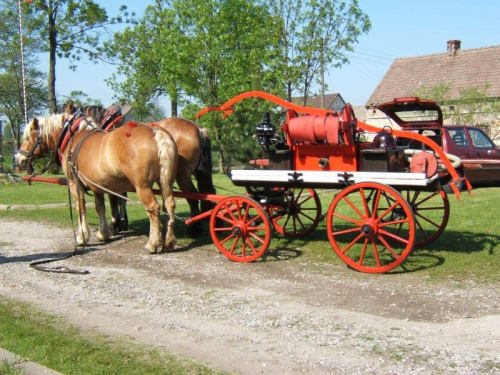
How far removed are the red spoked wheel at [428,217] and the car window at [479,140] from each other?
386 cm

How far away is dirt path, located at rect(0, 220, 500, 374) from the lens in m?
4.67

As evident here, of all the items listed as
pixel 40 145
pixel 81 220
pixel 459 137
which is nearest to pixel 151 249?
pixel 81 220

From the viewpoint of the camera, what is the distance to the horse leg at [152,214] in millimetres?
8680

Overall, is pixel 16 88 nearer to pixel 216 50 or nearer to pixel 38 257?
pixel 216 50

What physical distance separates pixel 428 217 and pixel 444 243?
2.07 meters

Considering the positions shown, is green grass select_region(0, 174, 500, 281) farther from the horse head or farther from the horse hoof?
the horse head

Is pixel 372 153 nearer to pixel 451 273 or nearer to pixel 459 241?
pixel 451 273

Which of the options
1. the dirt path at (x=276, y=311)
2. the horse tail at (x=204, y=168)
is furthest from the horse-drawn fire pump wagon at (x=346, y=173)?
the horse tail at (x=204, y=168)

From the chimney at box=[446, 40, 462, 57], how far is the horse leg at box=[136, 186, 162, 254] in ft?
115

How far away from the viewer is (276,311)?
599 centimetres

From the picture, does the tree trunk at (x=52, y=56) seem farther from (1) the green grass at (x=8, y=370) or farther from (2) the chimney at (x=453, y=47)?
(1) the green grass at (x=8, y=370)

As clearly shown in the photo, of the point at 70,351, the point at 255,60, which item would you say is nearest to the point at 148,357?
the point at 70,351

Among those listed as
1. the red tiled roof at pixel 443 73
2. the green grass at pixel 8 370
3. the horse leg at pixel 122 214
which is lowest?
the green grass at pixel 8 370

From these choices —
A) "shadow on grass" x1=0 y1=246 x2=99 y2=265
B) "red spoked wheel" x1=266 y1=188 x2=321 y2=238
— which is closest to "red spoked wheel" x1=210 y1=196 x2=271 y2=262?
"red spoked wheel" x1=266 y1=188 x2=321 y2=238
